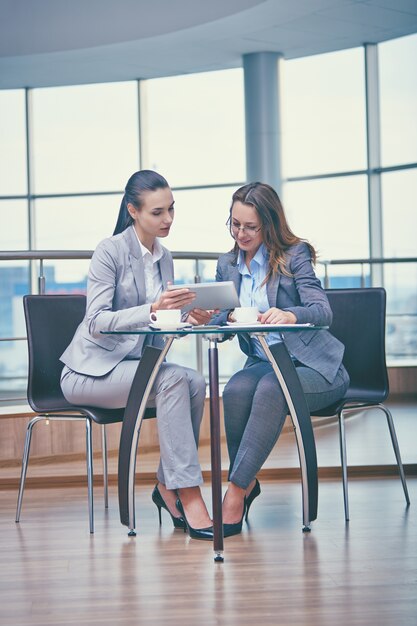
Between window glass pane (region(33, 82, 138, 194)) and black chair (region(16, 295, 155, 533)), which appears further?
window glass pane (region(33, 82, 138, 194))

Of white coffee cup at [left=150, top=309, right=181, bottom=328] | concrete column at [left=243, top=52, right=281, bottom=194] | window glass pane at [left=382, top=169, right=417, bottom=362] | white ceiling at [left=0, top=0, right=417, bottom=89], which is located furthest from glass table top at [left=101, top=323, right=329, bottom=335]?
concrete column at [left=243, top=52, right=281, bottom=194]

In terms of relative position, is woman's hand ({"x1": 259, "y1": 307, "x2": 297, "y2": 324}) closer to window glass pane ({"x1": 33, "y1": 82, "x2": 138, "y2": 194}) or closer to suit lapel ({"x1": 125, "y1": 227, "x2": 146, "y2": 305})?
suit lapel ({"x1": 125, "y1": 227, "x2": 146, "y2": 305})

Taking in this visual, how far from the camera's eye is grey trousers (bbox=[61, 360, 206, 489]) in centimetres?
276

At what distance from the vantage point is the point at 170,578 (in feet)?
7.78

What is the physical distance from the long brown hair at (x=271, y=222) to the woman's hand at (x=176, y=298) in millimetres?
473

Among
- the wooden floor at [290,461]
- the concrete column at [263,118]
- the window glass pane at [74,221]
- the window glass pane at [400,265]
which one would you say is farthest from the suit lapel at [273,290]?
the window glass pane at [74,221]

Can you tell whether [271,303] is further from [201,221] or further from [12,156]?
Answer: [12,156]

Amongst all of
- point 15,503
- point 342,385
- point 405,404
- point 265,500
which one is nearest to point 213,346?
point 342,385

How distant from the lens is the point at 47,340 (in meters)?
3.27

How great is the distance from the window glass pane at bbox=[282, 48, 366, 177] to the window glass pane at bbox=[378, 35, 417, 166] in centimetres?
21

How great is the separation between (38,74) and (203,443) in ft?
17.6

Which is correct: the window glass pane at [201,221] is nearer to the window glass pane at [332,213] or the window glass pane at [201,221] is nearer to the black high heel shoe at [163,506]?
the window glass pane at [332,213]

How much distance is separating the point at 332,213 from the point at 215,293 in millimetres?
5853

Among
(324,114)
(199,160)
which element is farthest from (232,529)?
(199,160)
